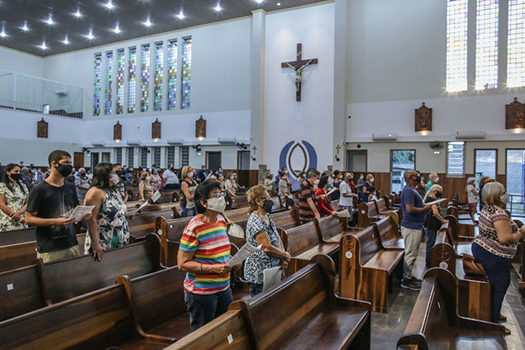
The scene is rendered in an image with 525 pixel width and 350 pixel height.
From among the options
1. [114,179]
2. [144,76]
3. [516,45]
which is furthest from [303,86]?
[114,179]

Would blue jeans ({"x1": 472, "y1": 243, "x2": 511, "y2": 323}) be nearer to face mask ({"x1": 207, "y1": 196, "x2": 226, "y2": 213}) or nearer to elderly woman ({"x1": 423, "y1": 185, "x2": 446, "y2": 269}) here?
elderly woman ({"x1": 423, "y1": 185, "x2": 446, "y2": 269})

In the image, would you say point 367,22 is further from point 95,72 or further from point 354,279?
point 95,72

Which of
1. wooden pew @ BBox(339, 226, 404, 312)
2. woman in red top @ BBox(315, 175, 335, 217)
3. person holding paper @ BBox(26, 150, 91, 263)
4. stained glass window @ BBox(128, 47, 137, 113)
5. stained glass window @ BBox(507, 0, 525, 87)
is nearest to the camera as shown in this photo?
person holding paper @ BBox(26, 150, 91, 263)

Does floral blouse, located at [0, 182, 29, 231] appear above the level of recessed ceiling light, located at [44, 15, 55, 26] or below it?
below

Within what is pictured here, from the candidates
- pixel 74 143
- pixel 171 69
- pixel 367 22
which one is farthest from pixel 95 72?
pixel 367 22

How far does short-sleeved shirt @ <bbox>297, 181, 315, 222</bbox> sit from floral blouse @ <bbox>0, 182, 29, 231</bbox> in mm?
3965

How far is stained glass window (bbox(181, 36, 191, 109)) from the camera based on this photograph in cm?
1897

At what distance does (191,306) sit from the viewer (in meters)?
2.30

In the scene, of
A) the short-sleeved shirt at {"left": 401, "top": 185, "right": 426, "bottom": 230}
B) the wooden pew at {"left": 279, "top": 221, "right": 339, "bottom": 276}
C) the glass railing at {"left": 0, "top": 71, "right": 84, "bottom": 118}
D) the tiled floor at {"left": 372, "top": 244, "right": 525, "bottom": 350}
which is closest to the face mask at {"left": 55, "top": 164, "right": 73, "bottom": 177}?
the wooden pew at {"left": 279, "top": 221, "right": 339, "bottom": 276}

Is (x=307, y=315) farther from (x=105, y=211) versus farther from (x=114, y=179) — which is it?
(x=114, y=179)

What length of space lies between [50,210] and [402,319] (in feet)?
12.1

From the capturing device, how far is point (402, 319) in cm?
400

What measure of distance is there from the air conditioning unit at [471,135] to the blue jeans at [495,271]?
11.3 m

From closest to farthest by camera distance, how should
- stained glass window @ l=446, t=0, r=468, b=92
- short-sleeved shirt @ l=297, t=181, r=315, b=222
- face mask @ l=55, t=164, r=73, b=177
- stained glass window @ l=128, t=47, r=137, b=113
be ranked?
face mask @ l=55, t=164, r=73, b=177 < short-sleeved shirt @ l=297, t=181, r=315, b=222 < stained glass window @ l=446, t=0, r=468, b=92 < stained glass window @ l=128, t=47, r=137, b=113
